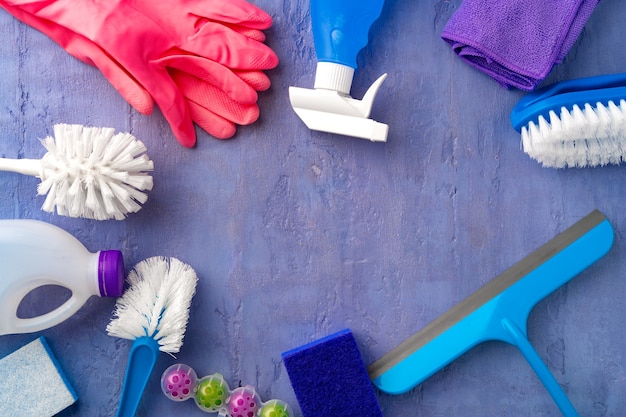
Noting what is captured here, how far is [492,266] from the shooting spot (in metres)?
0.89

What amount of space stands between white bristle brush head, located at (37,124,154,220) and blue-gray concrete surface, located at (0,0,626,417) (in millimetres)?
A: 75

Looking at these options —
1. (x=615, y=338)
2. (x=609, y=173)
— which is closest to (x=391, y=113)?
(x=609, y=173)

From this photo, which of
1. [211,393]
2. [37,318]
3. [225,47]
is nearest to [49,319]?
[37,318]

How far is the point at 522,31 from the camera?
84 centimetres

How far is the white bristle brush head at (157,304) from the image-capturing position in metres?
0.83

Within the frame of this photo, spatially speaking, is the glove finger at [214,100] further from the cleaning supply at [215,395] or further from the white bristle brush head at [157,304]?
the cleaning supply at [215,395]

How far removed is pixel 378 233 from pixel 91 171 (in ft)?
1.34

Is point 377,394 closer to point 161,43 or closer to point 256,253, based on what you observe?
point 256,253

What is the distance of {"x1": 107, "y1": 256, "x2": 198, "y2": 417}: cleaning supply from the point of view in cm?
83

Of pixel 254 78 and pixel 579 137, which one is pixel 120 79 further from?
pixel 579 137

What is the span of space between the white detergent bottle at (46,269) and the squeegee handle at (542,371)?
1.83 ft

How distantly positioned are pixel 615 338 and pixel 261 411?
53 centimetres

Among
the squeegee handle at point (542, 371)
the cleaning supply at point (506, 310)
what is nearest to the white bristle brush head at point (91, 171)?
the cleaning supply at point (506, 310)

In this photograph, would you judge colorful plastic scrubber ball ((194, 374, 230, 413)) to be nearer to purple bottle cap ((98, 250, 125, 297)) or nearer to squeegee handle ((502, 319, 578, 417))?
purple bottle cap ((98, 250, 125, 297))
